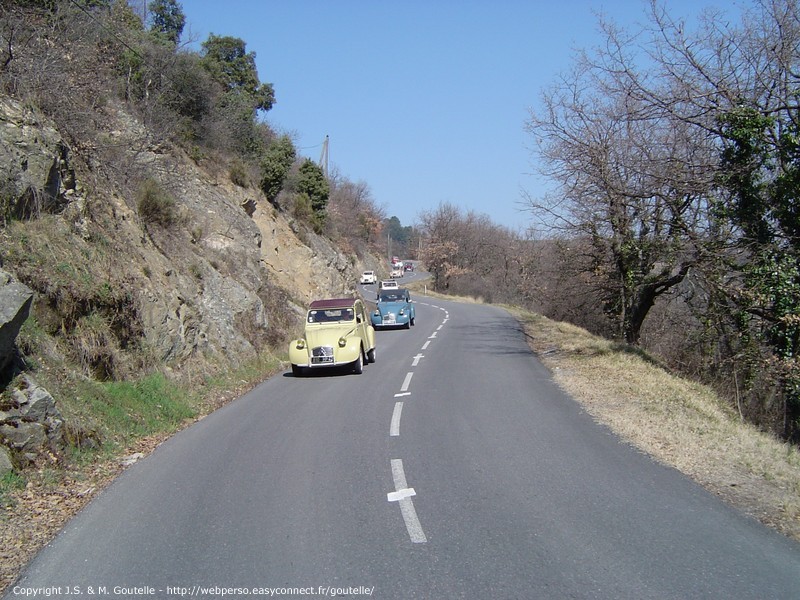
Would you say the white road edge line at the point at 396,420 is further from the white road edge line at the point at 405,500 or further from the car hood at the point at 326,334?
the car hood at the point at 326,334

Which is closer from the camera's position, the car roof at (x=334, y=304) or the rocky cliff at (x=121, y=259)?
the rocky cliff at (x=121, y=259)

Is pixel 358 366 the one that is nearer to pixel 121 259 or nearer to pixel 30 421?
pixel 121 259

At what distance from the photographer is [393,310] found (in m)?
29.9

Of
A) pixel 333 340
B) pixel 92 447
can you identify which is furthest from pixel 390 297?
pixel 92 447

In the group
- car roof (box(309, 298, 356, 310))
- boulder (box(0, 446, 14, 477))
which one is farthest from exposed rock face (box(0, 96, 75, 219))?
car roof (box(309, 298, 356, 310))

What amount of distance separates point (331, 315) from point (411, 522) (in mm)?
11826

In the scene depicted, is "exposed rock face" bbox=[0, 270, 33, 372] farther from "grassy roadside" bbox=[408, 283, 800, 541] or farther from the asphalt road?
"grassy roadside" bbox=[408, 283, 800, 541]

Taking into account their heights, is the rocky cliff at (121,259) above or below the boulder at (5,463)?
above

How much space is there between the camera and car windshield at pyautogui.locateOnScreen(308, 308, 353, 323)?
17.2 m

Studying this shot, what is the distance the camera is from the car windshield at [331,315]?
1722 cm

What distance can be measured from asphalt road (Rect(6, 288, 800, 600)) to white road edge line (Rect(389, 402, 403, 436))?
0.08 metres

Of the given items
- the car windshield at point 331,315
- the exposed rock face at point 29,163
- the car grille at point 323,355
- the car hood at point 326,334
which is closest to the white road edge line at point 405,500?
the car grille at point 323,355

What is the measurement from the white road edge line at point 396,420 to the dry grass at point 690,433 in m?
3.06

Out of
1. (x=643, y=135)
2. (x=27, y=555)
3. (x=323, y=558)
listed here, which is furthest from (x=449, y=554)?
(x=643, y=135)
